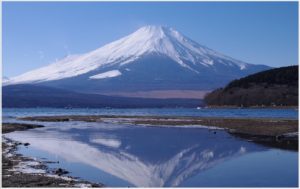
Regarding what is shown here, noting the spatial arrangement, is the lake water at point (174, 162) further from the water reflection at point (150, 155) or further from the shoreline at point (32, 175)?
the shoreline at point (32, 175)

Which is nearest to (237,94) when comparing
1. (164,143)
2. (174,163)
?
(164,143)

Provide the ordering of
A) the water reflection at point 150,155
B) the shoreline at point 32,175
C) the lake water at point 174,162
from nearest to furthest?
the shoreline at point 32,175 < the lake water at point 174,162 < the water reflection at point 150,155

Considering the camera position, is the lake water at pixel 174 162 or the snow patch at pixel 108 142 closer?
the lake water at pixel 174 162

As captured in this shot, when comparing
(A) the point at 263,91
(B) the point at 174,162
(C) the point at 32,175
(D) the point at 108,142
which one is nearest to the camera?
(C) the point at 32,175

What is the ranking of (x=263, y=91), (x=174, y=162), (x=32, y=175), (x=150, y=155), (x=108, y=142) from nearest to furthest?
(x=32, y=175) → (x=174, y=162) → (x=150, y=155) → (x=108, y=142) → (x=263, y=91)

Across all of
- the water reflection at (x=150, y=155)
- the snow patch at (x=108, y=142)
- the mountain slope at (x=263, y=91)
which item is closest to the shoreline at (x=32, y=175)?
the water reflection at (x=150, y=155)

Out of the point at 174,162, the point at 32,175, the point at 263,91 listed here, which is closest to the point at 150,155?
the point at 174,162

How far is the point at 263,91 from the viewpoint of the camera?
560 feet

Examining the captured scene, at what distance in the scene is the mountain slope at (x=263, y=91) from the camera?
534ft

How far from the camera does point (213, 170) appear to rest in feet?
77.8

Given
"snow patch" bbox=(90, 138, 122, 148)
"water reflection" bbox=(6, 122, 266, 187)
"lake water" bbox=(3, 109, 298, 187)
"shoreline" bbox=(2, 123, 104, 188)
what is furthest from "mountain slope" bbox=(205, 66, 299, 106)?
"shoreline" bbox=(2, 123, 104, 188)

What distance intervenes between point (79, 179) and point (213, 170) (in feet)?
19.6

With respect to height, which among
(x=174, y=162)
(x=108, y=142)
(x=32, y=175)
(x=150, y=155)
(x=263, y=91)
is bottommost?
(x=32, y=175)

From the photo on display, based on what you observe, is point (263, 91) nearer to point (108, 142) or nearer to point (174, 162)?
point (108, 142)
